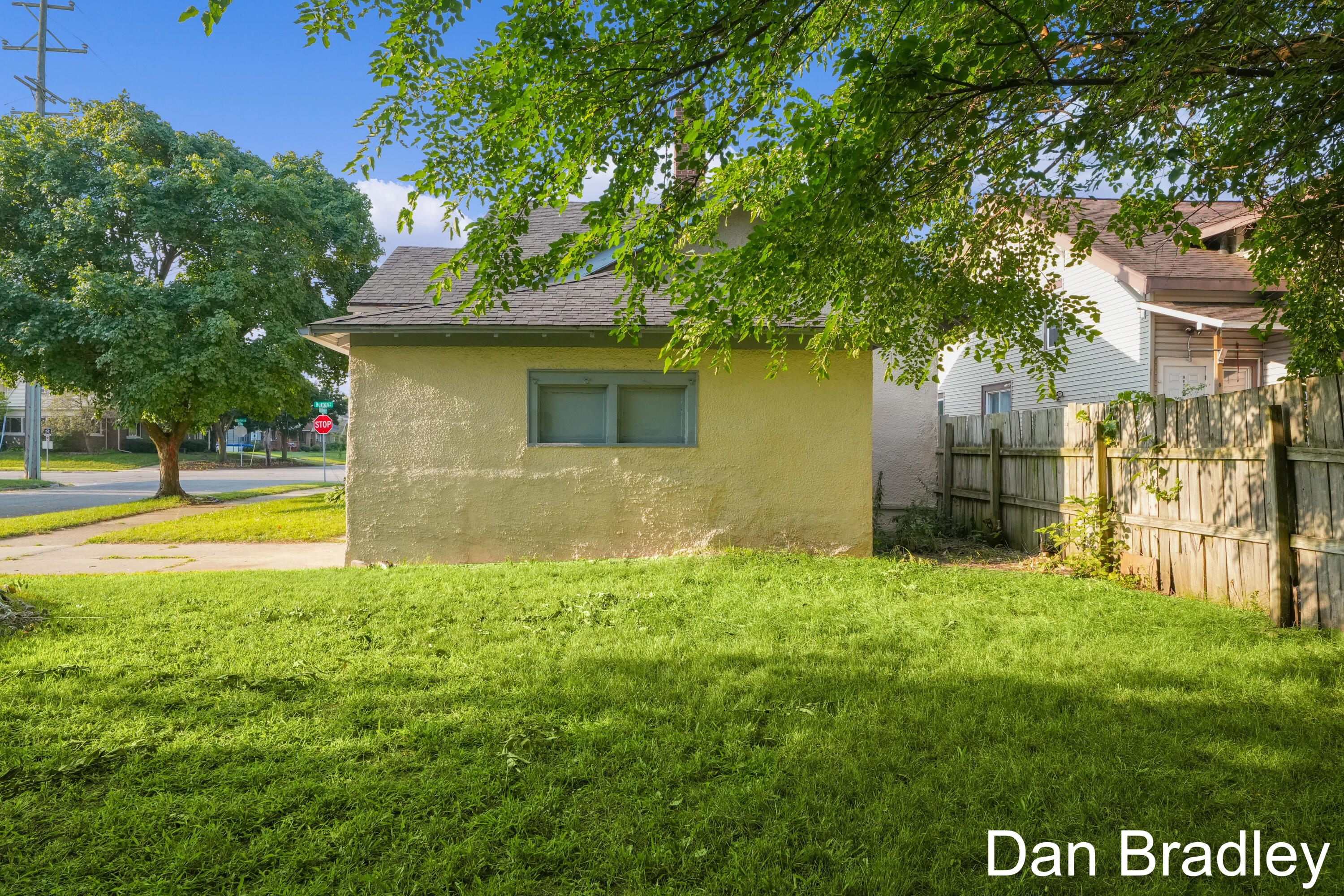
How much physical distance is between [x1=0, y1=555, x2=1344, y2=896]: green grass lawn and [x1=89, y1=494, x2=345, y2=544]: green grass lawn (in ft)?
20.5

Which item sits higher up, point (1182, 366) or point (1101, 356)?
point (1101, 356)

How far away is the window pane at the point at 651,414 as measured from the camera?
9602mm

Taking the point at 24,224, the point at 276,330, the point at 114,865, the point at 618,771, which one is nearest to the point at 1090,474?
the point at 618,771

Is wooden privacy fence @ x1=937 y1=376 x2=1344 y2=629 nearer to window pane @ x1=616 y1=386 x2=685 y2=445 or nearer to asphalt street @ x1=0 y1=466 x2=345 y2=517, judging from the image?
window pane @ x1=616 y1=386 x2=685 y2=445

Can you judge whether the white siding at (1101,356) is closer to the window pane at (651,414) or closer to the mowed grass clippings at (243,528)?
the window pane at (651,414)

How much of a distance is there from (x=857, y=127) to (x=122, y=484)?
2959cm

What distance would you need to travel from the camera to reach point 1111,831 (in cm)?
287

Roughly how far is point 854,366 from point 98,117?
21.2m

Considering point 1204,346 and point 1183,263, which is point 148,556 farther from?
point 1183,263

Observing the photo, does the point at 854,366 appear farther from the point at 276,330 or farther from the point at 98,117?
the point at 98,117

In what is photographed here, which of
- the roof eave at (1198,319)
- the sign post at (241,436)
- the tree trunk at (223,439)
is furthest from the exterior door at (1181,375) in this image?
the tree trunk at (223,439)

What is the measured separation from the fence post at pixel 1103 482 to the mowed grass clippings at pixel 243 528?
1078cm

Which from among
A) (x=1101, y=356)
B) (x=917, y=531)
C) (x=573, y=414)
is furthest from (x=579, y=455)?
(x=1101, y=356)

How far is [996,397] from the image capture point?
17328mm
